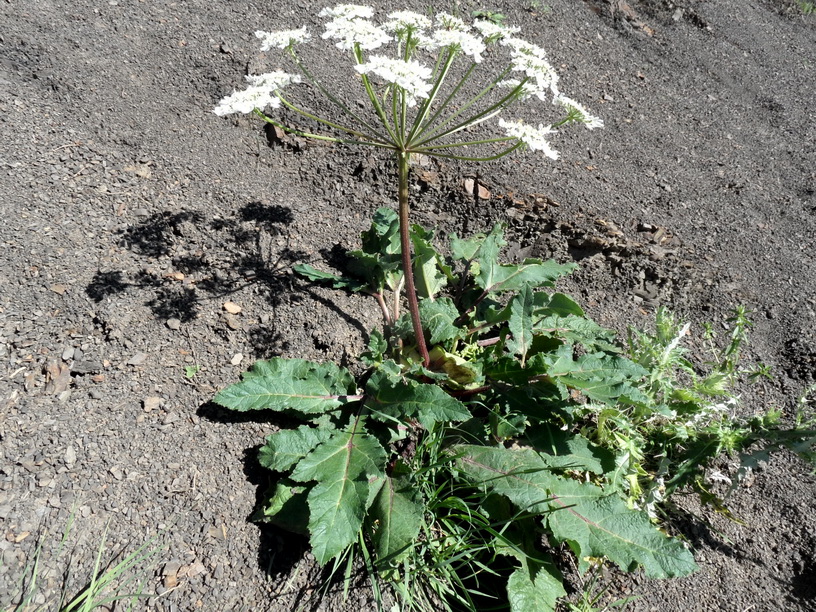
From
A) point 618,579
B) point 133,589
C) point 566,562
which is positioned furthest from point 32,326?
point 618,579

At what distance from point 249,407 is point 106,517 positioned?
2.05 ft

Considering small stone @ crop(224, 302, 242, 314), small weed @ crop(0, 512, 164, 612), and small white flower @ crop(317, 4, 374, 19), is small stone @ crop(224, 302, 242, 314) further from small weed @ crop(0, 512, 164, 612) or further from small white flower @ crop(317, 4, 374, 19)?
small white flower @ crop(317, 4, 374, 19)

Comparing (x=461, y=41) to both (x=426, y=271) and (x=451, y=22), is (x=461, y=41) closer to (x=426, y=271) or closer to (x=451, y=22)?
(x=451, y=22)

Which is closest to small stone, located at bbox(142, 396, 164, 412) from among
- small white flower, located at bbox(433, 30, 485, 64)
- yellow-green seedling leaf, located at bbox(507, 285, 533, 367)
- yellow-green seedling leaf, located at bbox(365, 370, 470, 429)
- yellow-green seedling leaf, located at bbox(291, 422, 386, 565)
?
yellow-green seedling leaf, located at bbox(291, 422, 386, 565)

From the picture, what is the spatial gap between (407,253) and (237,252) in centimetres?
107

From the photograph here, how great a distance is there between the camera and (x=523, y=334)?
259cm

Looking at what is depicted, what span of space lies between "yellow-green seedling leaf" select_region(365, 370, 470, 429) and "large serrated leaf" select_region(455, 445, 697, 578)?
325 mm

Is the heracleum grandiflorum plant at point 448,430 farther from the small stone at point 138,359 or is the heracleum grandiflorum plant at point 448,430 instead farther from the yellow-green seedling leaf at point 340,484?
the small stone at point 138,359

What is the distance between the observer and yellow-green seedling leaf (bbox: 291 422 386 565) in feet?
6.29

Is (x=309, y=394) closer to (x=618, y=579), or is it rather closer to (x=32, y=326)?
(x=32, y=326)

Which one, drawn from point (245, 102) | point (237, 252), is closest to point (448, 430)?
point (237, 252)

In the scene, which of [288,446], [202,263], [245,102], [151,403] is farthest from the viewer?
[202,263]

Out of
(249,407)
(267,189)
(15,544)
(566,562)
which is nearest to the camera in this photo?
(15,544)

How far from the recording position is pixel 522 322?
2.59m
